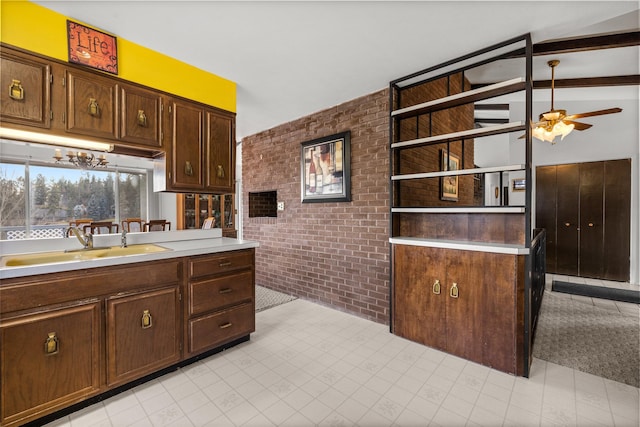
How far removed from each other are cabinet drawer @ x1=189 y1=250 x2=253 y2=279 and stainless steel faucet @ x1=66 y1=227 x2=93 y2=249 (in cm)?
80

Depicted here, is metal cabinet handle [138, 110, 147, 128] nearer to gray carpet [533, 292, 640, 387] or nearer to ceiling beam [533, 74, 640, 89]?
gray carpet [533, 292, 640, 387]

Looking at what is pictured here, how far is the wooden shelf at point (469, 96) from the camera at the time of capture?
2114 millimetres

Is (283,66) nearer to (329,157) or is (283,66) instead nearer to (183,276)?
(329,157)

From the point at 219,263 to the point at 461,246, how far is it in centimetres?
203

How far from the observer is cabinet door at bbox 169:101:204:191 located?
242 cm

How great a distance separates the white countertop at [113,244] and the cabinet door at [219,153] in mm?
537

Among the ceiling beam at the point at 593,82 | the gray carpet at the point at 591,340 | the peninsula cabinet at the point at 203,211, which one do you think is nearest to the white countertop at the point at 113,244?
the peninsula cabinet at the point at 203,211

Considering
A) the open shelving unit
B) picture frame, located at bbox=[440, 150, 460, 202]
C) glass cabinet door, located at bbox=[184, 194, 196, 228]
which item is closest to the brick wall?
the open shelving unit

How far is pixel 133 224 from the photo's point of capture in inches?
102

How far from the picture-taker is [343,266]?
3381mm

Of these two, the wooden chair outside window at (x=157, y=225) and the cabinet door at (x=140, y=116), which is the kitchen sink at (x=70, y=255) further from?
the cabinet door at (x=140, y=116)

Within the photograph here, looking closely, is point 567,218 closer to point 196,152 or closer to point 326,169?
point 326,169

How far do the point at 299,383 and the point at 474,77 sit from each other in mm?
4110

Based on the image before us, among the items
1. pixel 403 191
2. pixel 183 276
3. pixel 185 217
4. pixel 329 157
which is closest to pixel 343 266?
pixel 403 191
